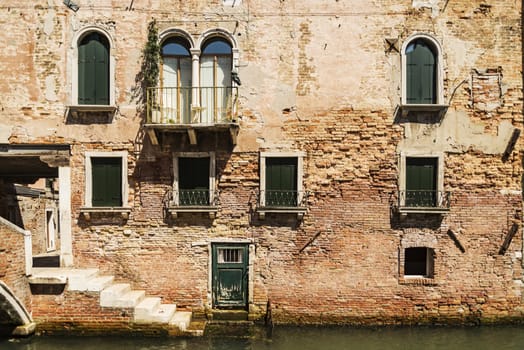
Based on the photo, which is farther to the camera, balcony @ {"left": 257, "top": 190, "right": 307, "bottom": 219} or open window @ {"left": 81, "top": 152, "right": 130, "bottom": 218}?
open window @ {"left": 81, "top": 152, "right": 130, "bottom": 218}

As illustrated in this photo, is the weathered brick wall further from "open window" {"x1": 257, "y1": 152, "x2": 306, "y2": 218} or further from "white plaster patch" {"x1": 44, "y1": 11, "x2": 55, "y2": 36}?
"white plaster patch" {"x1": 44, "y1": 11, "x2": 55, "y2": 36}

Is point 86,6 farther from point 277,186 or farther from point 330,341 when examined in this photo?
point 330,341

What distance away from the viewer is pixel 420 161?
9547 mm

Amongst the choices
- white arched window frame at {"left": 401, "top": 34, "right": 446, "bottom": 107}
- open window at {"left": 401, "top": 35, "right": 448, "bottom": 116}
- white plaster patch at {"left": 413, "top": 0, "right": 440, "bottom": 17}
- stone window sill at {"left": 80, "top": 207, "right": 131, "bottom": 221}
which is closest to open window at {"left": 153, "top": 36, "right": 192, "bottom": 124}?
stone window sill at {"left": 80, "top": 207, "right": 131, "bottom": 221}

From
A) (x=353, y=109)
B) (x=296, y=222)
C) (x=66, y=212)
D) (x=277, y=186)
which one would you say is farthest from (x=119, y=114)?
(x=353, y=109)

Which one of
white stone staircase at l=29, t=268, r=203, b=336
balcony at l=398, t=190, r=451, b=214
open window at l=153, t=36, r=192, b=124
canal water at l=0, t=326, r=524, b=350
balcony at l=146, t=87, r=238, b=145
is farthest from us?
open window at l=153, t=36, r=192, b=124

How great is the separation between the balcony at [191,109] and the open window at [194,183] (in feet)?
1.71

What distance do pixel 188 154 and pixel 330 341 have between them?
5526 mm

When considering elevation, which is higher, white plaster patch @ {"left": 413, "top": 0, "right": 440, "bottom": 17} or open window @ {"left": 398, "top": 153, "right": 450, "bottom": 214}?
white plaster patch @ {"left": 413, "top": 0, "right": 440, "bottom": 17}

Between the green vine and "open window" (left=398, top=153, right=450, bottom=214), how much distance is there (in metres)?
6.43

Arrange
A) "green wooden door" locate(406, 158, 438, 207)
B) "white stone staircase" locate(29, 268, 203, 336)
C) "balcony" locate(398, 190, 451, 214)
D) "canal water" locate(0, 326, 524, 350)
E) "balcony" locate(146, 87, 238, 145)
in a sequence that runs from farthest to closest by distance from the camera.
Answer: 1. "green wooden door" locate(406, 158, 438, 207)
2. "balcony" locate(398, 190, 451, 214)
3. "balcony" locate(146, 87, 238, 145)
4. "white stone staircase" locate(29, 268, 203, 336)
5. "canal water" locate(0, 326, 524, 350)

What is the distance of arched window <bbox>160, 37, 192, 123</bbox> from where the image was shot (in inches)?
380

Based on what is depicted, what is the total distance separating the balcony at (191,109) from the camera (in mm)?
9164

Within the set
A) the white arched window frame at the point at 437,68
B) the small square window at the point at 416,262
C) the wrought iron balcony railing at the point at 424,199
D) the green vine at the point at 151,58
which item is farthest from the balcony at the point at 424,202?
the green vine at the point at 151,58
